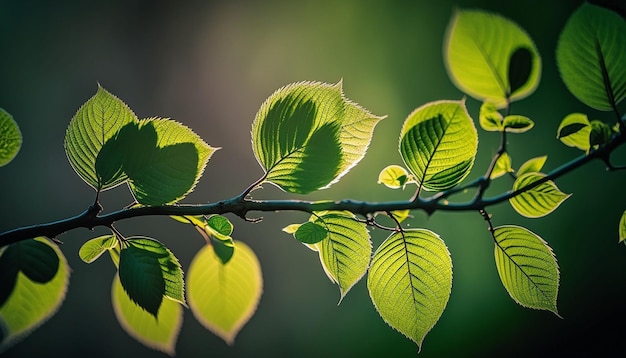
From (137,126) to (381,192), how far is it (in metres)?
0.72

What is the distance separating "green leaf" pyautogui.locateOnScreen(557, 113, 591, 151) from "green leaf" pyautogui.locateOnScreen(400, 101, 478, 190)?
42 millimetres

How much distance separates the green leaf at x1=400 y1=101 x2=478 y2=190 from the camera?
0.60ft

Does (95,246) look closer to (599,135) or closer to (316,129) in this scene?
(316,129)

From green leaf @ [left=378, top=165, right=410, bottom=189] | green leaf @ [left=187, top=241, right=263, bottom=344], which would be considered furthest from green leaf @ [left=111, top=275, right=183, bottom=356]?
green leaf @ [left=378, top=165, right=410, bottom=189]

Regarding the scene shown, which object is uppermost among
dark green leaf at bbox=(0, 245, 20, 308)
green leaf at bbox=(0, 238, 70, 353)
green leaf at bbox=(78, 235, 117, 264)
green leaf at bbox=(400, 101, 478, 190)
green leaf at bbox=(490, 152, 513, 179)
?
green leaf at bbox=(400, 101, 478, 190)

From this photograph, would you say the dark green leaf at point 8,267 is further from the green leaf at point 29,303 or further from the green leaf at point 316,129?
the green leaf at point 316,129

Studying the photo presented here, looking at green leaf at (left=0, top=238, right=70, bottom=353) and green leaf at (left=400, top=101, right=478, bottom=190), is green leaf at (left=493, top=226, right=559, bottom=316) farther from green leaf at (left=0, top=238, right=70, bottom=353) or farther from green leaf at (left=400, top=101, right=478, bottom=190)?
green leaf at (left=0, top=238, right=70, bottom=353)

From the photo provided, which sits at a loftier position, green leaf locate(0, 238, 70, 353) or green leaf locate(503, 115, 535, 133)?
green leaf locate(503, 115, 535, 133)

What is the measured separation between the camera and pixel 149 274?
0.19 metres

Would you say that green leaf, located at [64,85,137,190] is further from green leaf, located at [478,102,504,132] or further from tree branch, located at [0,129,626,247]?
green leaf, located at [478,102,504,132]

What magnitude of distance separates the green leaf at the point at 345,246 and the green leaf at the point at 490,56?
70mm

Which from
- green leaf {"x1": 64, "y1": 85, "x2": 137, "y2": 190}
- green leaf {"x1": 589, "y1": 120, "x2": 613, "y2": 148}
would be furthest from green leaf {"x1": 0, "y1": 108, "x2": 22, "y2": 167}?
green leaf {"x1": 589, "y1": 120, "x2": 613, "y2": 148}

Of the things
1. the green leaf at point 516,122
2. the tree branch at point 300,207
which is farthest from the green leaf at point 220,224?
the green leaf at point 516,122

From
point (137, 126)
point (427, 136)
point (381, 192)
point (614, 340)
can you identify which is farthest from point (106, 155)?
point (614, 340)
